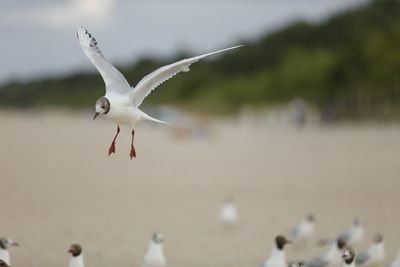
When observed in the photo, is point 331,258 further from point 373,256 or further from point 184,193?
point 184,193

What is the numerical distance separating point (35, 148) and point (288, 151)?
8.68 meters

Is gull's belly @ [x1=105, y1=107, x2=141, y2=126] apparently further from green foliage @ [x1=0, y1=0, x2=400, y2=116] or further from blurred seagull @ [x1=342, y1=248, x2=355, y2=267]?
green foliage @ [x1=0, y1=0, x2=400, y2=116]

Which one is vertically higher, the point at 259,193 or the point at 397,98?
the point at 397,98

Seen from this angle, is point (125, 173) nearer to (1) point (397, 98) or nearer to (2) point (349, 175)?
(2) point (349, 175)

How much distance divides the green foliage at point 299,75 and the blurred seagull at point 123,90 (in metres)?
26.3

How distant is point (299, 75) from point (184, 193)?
43517 mm

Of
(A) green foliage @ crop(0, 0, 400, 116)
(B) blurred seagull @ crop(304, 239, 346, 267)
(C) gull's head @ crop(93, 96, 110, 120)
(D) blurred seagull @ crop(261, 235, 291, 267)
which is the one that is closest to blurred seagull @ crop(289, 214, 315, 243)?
(B) blurred seagull @ crop(304, 239, 346, 267)

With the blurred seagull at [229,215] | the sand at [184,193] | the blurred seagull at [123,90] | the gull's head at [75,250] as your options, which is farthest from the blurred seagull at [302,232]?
the gull's head at [75,250]

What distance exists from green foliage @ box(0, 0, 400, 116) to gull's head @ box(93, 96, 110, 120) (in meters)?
27.0

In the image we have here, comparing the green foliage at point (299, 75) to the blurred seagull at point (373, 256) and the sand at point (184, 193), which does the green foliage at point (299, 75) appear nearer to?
the sand at point (184, 193)

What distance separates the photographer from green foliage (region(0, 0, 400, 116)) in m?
39.4

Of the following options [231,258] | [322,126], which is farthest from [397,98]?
[231,258]

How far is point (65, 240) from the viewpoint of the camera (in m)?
11.0

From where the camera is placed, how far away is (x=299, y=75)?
197 feet
